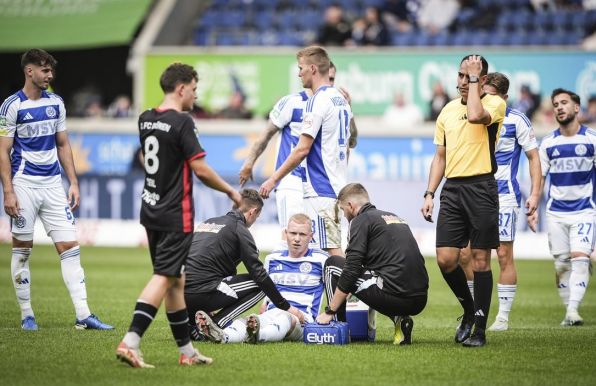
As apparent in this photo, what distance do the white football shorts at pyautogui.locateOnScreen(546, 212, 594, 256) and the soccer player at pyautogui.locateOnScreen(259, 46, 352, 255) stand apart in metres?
3.07

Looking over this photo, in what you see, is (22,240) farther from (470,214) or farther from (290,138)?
(470,214)

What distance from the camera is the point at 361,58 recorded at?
26047 mm

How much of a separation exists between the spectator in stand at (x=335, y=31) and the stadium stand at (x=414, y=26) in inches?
29.9

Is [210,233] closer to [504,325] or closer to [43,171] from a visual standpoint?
[43,171]

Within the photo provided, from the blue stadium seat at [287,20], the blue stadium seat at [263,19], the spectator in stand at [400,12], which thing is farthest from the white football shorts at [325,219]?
the blue stadium seat at [263,19]

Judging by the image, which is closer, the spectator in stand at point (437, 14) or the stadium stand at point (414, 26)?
the stadium stand at point (414, 26)

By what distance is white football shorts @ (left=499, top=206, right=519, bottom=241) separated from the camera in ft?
37.1

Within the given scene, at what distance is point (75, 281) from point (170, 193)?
10.3 ft

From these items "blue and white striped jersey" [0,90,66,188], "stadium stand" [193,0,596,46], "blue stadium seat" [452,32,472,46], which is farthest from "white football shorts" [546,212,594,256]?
"stadium stand" [193,0,596,46]

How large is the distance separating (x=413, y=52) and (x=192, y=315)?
16.7m

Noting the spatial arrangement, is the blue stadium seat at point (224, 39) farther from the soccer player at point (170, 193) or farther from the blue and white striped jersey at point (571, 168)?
the soccer player at point (170, 193)

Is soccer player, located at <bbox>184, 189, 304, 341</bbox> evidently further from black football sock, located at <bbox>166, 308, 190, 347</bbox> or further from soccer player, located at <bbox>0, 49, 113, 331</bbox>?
black football sock, located at <bbox>166, 308, 190, 347</bbox>

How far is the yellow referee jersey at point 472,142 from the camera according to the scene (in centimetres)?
981

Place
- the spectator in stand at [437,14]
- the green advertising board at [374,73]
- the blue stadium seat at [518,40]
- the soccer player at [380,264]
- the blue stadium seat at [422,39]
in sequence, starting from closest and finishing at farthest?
the soccer player at [380,264] → the green advertising board at [374,73] → the blue stadium seat at [518,40] → the blue stadium seat at [422,39] → the spectator in stand at [437,14]
